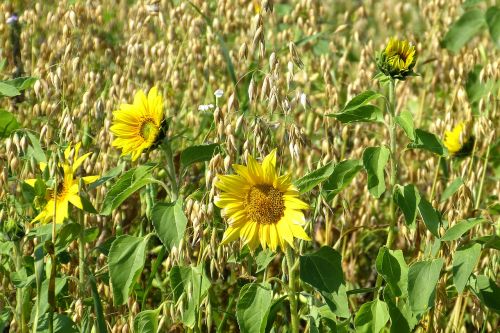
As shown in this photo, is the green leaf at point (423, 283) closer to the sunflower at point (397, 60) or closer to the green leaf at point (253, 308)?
the green leaf at point (253, 308)

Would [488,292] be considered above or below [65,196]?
below

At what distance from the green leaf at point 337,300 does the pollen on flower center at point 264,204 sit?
0.62 feet

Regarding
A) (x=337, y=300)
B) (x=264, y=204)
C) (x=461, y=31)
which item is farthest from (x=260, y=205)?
(x=461, y=31)

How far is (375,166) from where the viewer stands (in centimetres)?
188

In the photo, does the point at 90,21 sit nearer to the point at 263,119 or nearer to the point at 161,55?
the point at 161,55

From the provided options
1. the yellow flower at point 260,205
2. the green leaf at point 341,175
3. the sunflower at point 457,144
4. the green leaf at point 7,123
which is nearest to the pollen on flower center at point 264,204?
the yellow flower at point 260,205

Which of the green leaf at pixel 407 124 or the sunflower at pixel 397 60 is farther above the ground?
the sunflower at pixel 397 60

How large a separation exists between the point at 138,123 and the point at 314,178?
422 millimetres

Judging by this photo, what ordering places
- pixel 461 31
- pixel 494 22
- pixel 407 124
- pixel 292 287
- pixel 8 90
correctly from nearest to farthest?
pixel 407 124, pixel 292 287, pixel 8 90, pixel 494 22, pixel 461 31

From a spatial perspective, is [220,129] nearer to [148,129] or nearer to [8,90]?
[148,129]

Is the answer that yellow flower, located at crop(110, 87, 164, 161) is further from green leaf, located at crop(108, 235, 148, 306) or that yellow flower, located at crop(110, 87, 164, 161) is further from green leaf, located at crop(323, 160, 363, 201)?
green leaf, located at crop(323, 160, 363, 201)

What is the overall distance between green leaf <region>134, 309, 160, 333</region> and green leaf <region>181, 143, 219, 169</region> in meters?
0.32

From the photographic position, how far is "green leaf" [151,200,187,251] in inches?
73.1

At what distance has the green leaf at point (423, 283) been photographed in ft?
6.02
